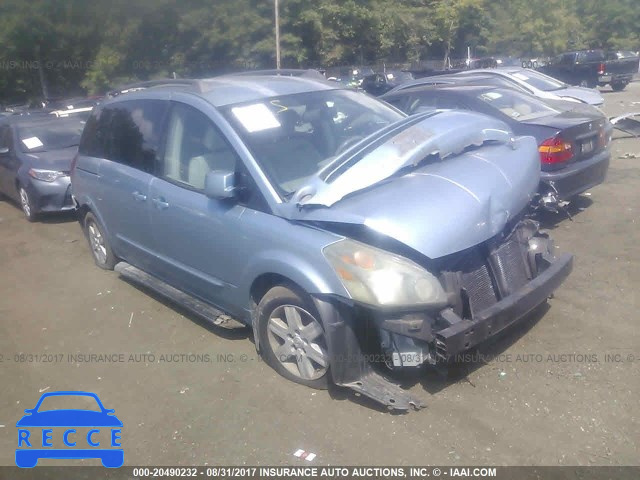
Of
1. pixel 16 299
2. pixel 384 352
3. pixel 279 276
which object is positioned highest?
pixel 279 276

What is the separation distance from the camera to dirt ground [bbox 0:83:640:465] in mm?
3352

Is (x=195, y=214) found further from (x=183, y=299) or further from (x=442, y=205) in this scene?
(x=442, y=205)

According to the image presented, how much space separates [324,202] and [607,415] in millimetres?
2010

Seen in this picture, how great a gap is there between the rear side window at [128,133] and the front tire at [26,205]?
3027mm

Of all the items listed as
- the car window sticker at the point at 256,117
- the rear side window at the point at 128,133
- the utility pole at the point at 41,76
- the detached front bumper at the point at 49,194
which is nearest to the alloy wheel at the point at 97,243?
the rear side window at the point at 128,133

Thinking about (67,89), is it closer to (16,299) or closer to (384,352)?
(16,299)

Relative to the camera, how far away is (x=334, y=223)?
366cm

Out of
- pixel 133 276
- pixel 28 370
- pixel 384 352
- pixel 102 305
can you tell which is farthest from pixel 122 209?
pixel 384 352

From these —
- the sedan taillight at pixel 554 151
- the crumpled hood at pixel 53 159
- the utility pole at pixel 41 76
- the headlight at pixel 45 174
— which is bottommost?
the utility pole at pixel 41 76

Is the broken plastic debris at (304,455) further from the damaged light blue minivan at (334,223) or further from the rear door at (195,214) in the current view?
the rear door at (195,214)

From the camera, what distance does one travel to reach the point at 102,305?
567 cm

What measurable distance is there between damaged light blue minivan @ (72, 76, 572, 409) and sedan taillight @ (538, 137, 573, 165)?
1789 millimetres

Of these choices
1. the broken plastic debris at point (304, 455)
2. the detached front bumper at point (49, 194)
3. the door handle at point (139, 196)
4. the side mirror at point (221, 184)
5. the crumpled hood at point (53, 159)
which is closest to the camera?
the broken plastic debris at point (304, 455)

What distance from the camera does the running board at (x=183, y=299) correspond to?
4.42 metres
